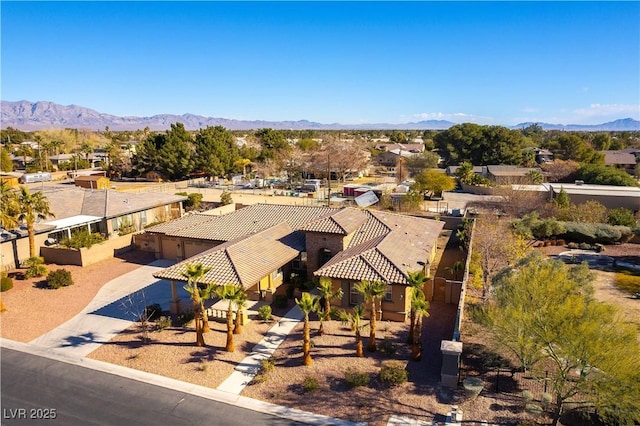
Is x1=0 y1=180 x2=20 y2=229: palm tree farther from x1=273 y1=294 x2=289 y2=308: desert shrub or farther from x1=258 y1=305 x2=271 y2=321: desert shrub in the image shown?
x1=258 y1=305 x2=271 y2=321: desert shrub

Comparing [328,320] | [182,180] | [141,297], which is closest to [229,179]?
[182,180]

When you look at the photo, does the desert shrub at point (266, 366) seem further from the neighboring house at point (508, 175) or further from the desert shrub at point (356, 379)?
the neighboring house at point (508, 175)

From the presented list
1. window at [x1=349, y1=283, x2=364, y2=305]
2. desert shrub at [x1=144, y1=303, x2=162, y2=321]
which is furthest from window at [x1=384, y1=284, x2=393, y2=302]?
desert shrub at [x1=144, y1=303, x2=162, y2=321]

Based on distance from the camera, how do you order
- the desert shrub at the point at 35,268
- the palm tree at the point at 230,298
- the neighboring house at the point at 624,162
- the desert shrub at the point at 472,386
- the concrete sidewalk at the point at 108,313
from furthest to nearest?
the neighboring house at the point at 624,162, the desert shrub at the point at 35,268, the concrete sidewalk at the point at 108,313, the palm tree at the point at 230,298, the desert shrub at the point at 472,386

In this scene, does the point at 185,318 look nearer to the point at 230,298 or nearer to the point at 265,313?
the point at 265,313

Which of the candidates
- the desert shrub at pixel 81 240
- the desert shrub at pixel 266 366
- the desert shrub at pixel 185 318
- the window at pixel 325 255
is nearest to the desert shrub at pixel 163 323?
the desert shrub at pixel 185 318
